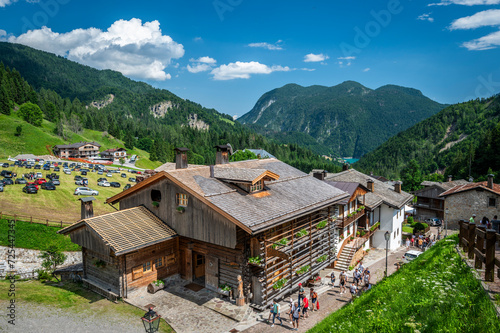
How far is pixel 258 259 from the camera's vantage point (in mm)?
19969

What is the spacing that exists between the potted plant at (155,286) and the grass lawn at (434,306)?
13.7 meters

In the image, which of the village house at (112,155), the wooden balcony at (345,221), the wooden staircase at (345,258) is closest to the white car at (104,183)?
the wooden balcony at (345,221)

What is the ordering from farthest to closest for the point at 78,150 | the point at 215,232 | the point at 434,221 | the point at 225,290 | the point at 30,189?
the point at 78,150, the point at 434,221, the point at 30,189, the point at 225,290, the point at 215,232

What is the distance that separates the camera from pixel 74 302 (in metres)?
19.7

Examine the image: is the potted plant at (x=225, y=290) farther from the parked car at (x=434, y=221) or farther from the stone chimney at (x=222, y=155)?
the parked car at (x=434, y=221)

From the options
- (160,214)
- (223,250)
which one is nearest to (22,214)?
(160,214)

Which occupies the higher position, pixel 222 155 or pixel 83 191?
pixel 222 155

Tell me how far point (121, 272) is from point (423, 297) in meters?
17.4

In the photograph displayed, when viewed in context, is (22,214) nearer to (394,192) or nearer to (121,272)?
(121,272)

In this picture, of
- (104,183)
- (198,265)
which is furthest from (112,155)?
(198,265)

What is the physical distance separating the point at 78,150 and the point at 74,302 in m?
130

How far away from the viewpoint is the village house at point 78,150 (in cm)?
12694

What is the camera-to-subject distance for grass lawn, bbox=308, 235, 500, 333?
7605mm

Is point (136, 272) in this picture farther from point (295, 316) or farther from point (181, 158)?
point (295, 316)
